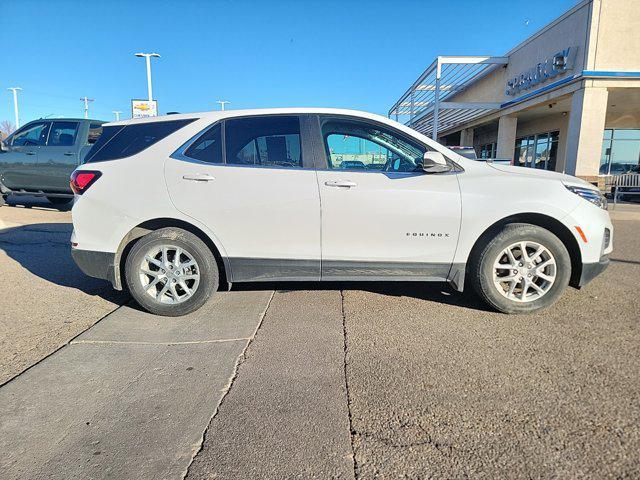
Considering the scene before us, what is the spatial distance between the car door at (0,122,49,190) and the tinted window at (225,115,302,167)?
27.1 ft

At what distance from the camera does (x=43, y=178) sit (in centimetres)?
966

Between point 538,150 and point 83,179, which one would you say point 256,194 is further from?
point 538,150

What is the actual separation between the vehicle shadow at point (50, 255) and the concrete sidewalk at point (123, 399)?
119cm

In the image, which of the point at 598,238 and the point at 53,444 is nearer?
the point at 53,444

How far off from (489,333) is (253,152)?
262cm

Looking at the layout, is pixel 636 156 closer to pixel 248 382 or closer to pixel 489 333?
pixel 489 333

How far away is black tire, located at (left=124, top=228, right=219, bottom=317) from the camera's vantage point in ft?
12.2

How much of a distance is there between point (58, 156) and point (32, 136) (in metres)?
1.12

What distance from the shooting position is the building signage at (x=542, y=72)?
14.5 m

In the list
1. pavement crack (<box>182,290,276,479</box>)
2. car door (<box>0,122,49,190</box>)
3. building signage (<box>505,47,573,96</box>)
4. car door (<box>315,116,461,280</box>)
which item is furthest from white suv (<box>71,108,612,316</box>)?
building signage (<box>505,47,573,96</box>)

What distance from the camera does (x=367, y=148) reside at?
12.8 ft

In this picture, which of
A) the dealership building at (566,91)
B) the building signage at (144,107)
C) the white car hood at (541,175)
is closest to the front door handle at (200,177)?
the white car hood at (541,175)

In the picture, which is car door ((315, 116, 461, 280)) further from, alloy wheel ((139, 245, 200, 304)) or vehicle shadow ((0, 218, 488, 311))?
alloy wheel ((139, 245, 200, 304))

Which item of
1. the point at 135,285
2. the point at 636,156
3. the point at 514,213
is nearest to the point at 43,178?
the point at 135,285
